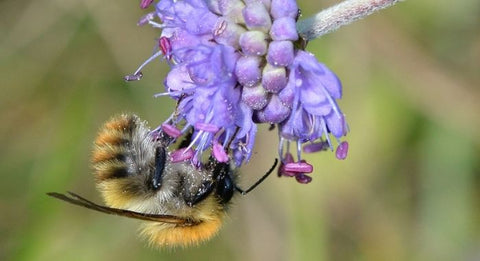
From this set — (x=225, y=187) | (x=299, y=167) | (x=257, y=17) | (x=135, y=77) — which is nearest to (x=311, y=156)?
(x=225, y=187)

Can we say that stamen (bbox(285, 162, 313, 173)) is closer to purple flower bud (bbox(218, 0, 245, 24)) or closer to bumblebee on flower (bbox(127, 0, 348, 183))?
bumblebee on flower (bbox(127, 0, 348, 183))

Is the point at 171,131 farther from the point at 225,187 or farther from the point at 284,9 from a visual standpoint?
the point at 284,9

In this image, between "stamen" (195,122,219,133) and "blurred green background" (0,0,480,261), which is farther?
"blurred green background" (0,0,480,261)

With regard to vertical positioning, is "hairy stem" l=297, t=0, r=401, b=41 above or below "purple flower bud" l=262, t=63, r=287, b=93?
above

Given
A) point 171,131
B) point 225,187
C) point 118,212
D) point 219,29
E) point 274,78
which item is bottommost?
point 118,212

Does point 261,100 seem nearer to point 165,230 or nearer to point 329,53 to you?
point 165,230

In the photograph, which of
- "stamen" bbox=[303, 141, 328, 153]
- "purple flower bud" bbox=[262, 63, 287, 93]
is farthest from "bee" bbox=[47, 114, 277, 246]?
"purple flower bud" bbox=[262, 63, 287, 93]
